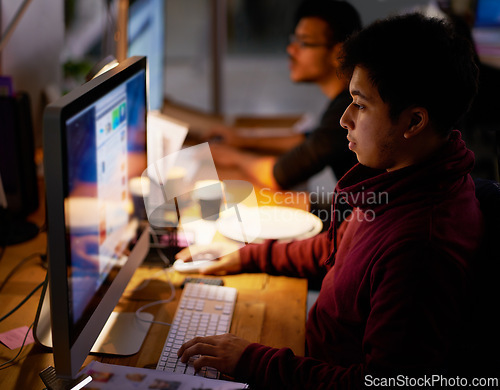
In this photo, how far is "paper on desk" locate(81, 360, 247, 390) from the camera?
2.83ft

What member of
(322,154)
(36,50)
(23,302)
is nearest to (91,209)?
(23,302)

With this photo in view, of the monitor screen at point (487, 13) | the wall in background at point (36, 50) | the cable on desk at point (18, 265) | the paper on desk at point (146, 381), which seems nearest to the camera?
the paper on desk at point (146, 381)

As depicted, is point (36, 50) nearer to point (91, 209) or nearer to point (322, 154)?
point (322, 154)

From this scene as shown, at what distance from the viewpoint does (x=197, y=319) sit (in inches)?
43.9

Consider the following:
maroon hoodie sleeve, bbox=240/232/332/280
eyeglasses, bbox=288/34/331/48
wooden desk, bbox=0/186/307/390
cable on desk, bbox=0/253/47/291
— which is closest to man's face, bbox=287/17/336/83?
eyeglasses, bbox=288/34/331/48

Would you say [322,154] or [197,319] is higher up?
[322,154]

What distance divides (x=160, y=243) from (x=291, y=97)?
466 cm

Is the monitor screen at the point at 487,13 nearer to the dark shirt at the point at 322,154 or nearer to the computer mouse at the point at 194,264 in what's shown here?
the dark shirt at the point at 322,154

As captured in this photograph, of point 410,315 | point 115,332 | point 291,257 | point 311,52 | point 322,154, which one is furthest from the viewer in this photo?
point 311,52

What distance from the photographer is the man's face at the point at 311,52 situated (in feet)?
6.47

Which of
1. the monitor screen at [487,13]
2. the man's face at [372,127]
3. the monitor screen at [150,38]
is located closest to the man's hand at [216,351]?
the man's face at [372,127]

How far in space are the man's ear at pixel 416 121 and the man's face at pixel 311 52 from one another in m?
1.15

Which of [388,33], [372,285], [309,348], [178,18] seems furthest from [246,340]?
[178,18]

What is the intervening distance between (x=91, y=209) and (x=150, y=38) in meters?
1.39
